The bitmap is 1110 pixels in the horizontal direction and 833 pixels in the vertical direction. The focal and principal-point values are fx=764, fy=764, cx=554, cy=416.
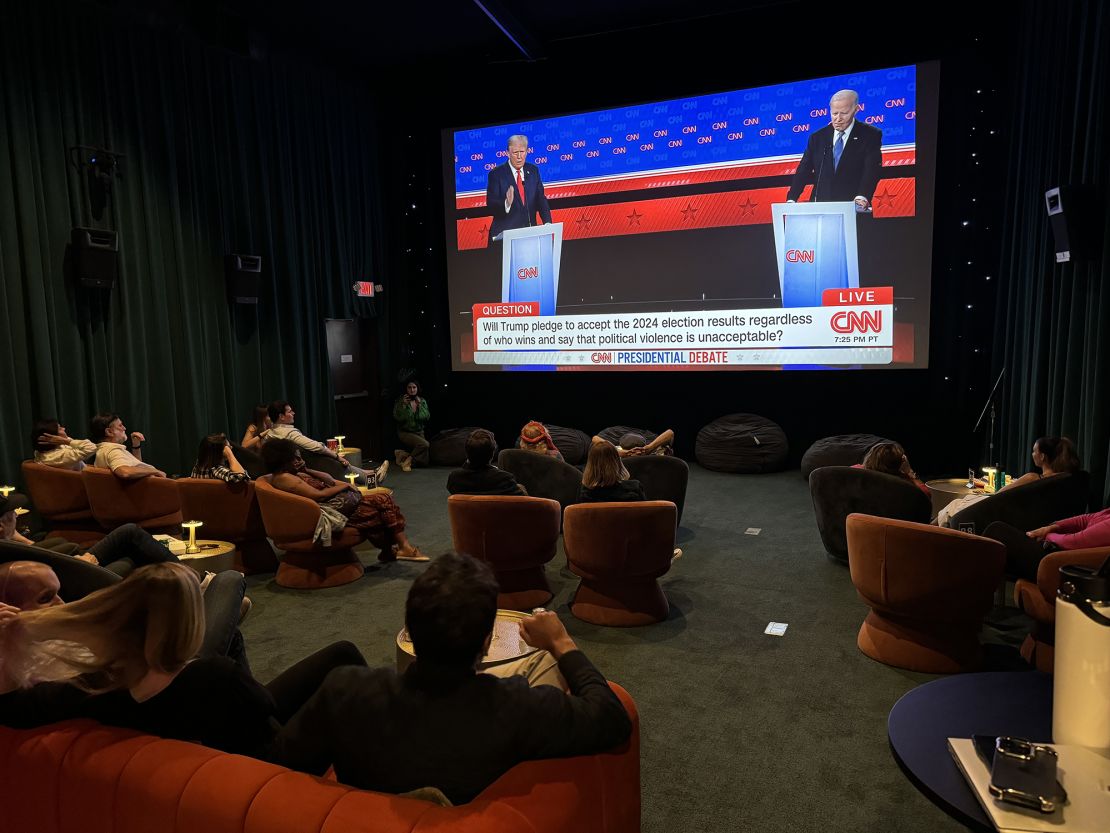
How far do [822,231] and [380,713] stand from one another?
749cm

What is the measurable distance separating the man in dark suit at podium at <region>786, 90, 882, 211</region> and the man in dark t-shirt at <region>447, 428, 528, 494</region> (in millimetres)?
5140

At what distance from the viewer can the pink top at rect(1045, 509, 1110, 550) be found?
3.38 m

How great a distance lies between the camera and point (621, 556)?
392cm

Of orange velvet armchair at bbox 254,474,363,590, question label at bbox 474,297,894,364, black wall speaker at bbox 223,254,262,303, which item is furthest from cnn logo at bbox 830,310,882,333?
black wall speaker at bbox 223,254,262,303

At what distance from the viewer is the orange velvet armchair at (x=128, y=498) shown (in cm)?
488

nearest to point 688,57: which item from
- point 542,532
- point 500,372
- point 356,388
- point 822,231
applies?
point 822,231

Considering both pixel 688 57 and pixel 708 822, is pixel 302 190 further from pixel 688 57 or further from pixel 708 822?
pixel 708 822

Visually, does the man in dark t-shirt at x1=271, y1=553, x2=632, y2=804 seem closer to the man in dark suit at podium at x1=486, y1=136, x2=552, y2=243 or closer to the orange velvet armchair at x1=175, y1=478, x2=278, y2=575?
the orange velvet armchair at x1=175, y1=478, x2=278, y2=575

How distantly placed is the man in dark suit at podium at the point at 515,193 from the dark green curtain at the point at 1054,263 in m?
4.86

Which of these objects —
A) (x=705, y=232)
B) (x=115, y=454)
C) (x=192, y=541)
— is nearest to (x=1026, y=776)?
(x=192, y=541)

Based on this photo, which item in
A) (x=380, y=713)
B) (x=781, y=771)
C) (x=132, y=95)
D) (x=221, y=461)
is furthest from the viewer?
(x=132, y=95)

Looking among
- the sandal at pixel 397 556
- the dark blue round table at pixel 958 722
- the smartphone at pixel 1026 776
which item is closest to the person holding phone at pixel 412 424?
the sandal at pixel 397 556

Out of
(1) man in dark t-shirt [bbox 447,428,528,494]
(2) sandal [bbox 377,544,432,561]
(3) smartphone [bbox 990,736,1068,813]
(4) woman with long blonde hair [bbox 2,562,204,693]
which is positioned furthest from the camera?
(2) sandal [bbox 377,544,432,561]

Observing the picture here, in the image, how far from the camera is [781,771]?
2656 mm
